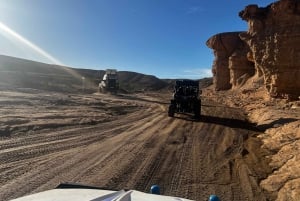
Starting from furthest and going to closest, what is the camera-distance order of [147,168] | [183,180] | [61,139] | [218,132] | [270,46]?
1. [270,46]
2. [218,132]
3. [61,139]
4. [147,168]
5. [183,180]

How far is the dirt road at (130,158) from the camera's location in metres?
7.39

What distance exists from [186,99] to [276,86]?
1097cm

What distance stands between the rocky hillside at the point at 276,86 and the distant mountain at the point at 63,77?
2934cm

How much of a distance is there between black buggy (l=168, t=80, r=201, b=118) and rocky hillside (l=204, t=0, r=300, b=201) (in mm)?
3819

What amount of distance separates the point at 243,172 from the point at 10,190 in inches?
230

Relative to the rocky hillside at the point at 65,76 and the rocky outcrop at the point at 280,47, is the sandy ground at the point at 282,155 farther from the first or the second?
the rocky hillside at the point at 65,76

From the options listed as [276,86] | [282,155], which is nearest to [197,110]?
[282,155]

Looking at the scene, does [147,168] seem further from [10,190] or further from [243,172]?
[10,190]

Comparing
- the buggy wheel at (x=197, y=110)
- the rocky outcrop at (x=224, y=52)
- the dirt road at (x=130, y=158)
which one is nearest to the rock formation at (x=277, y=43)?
the buggy wheel at (x=197, y=110)

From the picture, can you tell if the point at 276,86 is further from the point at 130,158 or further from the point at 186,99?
the point at 130,158

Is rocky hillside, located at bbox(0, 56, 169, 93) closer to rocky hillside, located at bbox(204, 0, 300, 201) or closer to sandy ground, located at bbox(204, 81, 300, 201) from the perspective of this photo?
rocky hillside, located at bbox(204, 0, 300, 201)

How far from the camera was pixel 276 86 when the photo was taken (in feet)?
95.2

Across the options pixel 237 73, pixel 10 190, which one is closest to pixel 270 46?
pixel 237 73

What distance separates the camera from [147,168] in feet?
28.8
